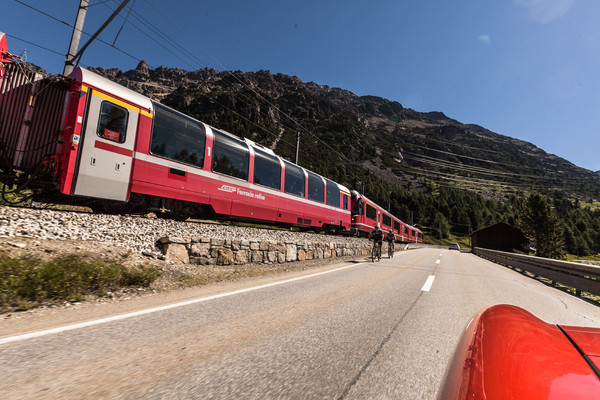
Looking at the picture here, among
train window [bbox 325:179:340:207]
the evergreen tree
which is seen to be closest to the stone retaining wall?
train window [bbox 325:179:340:207]

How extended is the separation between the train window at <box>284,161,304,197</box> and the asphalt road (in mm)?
7626

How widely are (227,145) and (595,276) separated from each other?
1100 cm

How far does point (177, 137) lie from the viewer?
747 centimetres

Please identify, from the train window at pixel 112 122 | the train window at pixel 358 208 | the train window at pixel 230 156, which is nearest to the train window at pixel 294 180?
the train window at pixel 230 156

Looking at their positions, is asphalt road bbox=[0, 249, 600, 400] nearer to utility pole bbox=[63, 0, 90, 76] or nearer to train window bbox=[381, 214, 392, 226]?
utility pole bbox=[63, 0, 90, 76]

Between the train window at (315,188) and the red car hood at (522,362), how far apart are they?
12.0m

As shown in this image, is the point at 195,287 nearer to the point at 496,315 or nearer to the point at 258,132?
the point at 496,315

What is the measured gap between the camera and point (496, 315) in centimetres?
136

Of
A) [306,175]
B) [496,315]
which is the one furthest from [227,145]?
[496,315]

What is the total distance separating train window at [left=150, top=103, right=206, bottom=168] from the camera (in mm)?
7070

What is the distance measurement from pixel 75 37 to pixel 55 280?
8110mm

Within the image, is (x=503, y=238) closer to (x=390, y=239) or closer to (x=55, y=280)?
(x=390, y=239)

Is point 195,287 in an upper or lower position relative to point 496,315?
lower

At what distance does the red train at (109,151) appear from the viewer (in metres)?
5.80
